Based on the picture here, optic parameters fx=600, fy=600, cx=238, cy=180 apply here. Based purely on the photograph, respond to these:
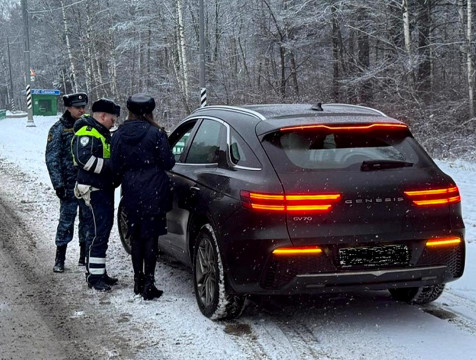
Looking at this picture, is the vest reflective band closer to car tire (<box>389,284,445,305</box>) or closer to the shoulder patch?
the shoulder patch

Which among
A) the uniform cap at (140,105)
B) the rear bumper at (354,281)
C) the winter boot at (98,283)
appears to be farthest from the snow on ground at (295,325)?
the uniform cap at (140,105)

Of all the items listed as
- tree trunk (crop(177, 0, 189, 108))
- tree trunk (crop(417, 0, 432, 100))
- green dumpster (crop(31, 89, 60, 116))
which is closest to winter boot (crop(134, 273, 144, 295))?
tree trunk (crop(417, 0, 432, 100))

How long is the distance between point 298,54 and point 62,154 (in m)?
21.4

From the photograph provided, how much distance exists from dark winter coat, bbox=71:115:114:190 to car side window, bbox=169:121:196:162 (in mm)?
708

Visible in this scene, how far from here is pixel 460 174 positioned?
39.6 ft

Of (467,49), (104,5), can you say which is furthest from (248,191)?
(104,5)

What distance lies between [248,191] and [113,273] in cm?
265

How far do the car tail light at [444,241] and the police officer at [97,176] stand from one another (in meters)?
2.96

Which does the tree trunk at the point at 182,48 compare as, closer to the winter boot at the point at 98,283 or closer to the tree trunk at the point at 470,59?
the tree trunk at the point at 470,59

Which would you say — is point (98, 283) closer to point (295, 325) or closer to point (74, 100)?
point (74, 100)

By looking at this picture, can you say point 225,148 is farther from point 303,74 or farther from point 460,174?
point 303,74

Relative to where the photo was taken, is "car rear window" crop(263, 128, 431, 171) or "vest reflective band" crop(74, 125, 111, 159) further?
"vest reflective band" crop(74, 125, 111, 159)

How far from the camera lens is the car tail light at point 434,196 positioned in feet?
13.9

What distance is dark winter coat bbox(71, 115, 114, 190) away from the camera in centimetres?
557
